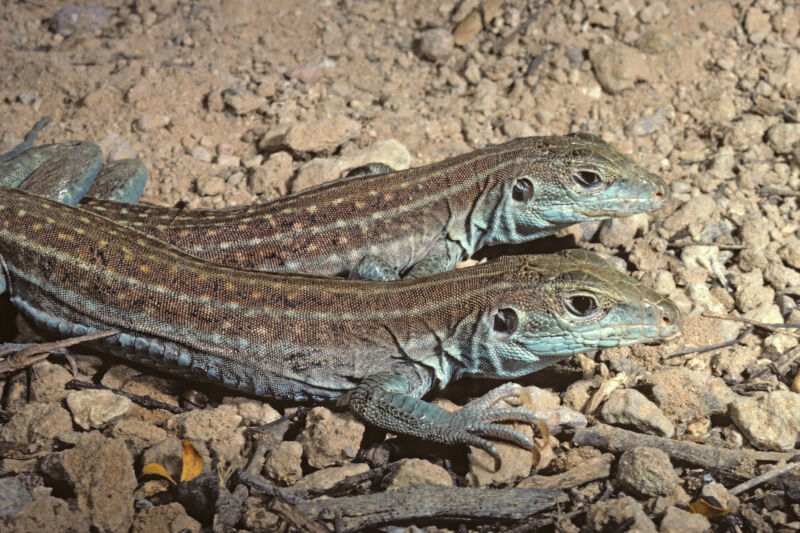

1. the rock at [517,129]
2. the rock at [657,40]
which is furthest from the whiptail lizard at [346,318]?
the rock at [657,40]

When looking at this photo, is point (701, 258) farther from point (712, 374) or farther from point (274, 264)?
point (274, 264)

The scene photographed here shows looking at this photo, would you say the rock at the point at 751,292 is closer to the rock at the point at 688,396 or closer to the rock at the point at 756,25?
the rock at the point at 688,396

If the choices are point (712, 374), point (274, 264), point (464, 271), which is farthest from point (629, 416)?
point (274, 264)

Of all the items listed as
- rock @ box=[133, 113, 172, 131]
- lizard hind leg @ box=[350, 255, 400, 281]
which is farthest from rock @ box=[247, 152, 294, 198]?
lizard hind leg @ box=[350, 255, 400, 281]

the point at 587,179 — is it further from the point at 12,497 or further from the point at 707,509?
the point at 12,497

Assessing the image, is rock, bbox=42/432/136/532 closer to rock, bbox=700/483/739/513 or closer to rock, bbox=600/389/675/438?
rock, bbox=600/389/675/438
